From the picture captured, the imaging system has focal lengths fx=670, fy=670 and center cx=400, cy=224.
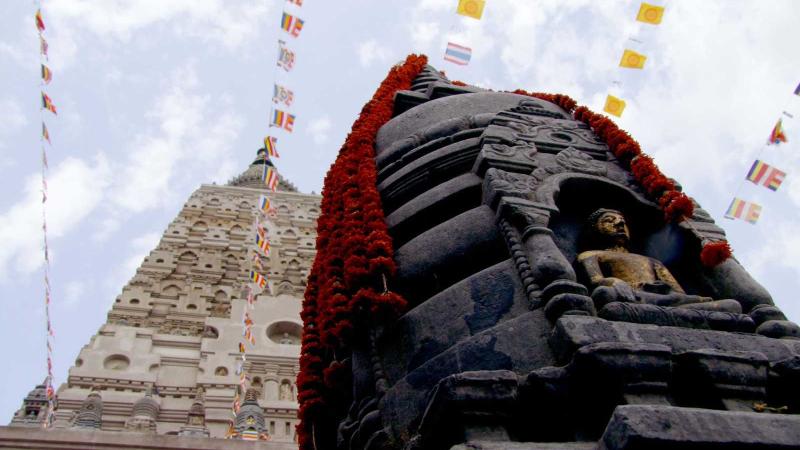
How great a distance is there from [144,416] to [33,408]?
92.9 inches

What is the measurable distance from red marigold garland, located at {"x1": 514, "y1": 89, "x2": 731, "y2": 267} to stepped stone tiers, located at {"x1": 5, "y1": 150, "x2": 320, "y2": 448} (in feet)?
22.3

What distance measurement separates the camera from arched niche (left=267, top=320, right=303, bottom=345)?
18.0 metres

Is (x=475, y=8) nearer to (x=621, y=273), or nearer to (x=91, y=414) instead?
(x=621, y=273)

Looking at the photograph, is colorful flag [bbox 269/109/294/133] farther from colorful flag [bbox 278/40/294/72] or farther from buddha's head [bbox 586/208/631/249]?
buddha's head [bbox 586/208/631/249]

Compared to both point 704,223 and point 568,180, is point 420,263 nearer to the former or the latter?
point 568,180

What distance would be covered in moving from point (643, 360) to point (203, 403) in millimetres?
13200

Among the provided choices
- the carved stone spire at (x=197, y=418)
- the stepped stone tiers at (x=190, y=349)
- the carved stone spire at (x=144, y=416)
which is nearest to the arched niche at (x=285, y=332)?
the stepped stone tiers at (x=190, y=349)

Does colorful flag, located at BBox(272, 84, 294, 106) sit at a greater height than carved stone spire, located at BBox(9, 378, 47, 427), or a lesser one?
greater

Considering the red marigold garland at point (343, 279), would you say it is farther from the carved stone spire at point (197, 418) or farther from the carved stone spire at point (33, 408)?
the carved stone spire at point (33, 408)

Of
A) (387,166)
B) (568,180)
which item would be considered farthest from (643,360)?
(387,166)

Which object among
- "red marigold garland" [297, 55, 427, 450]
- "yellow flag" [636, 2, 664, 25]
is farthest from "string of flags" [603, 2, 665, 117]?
"red marigold garland" [297, 55, 427, 450]

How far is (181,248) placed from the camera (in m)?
23.8

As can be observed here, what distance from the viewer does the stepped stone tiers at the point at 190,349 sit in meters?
13.7

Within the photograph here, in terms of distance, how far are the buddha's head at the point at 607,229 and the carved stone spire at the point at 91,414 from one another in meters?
10.8
